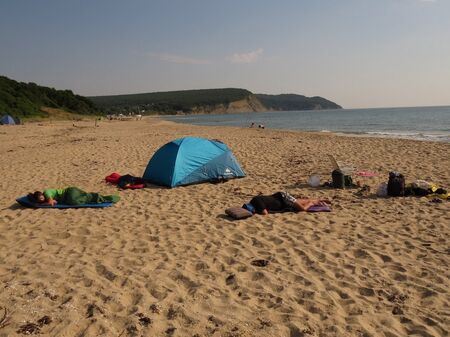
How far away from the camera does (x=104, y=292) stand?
4.54 m

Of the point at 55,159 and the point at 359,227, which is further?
the point at 55,159

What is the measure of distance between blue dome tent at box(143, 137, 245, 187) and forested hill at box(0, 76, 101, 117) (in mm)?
42313

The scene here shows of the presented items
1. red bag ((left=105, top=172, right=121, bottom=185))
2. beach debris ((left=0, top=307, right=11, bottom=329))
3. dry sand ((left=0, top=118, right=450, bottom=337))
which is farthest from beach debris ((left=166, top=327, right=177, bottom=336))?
red bag ((left=105, top=172, right=121, bottom=185))

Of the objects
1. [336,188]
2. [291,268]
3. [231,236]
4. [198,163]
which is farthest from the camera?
[198,163]

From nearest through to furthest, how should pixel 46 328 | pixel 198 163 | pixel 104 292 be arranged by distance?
1. pixel 46 328
2. pixel 104 292
3. pixel 198 163

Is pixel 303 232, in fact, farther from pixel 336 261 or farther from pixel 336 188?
pixel 336 188

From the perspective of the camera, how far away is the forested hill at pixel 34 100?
4956cm

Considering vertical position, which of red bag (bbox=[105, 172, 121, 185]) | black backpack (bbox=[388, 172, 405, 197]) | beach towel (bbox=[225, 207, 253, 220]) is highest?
black backpack (bbox=[388, 172, 405, 197])

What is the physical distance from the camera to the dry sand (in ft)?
13.0

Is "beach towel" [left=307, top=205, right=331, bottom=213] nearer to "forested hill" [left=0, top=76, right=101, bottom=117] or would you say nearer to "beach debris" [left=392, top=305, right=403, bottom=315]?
"beach debris" [left=392, top=305, right=403, bottom=315]

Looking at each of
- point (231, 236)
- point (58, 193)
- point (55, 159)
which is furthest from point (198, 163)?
point (55, 159)

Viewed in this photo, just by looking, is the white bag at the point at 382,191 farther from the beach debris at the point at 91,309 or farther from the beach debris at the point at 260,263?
the beach debris at the point at 91,309

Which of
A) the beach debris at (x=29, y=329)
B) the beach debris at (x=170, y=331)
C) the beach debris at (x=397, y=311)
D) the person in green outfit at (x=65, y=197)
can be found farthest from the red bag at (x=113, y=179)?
the beach debris at (x=397, y=311)

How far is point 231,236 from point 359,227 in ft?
7.41
